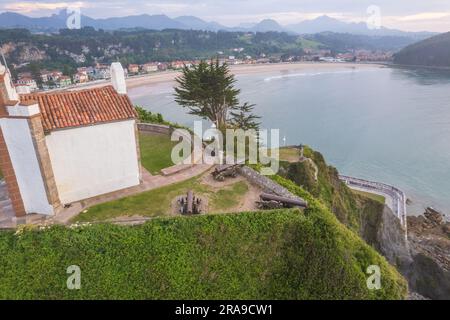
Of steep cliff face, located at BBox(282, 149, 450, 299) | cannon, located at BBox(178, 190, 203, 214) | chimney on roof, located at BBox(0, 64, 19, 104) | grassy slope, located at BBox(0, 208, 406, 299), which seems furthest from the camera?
steep cliff face, located at BBox(282, 149, 450, 299)

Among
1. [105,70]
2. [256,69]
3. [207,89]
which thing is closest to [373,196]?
[207,89]

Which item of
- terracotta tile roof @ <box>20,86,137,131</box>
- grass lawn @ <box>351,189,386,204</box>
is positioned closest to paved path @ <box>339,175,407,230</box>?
grass lawn @ <box>351,189,386,204</box>

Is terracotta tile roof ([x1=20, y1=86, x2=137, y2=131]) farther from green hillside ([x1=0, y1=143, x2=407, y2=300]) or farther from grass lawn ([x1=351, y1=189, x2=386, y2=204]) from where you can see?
grass lawn ([x1=351, y1=189, x2=386, y2=204])

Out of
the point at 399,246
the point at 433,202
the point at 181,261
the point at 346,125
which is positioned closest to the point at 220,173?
the point at 181,261

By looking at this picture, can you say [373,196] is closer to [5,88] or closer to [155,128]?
[155,128]

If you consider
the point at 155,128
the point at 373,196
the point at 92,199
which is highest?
the point at 155,128

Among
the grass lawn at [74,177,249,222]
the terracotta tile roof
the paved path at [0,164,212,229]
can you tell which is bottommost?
the grass lawn at [74,177,249,222]
